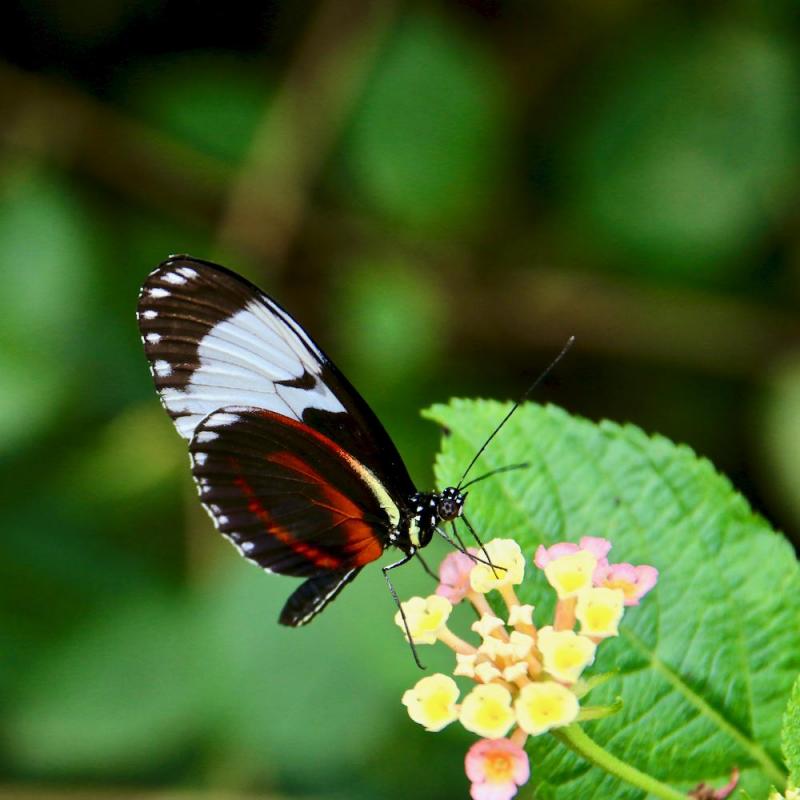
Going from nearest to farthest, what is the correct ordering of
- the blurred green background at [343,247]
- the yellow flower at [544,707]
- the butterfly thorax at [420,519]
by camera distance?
the yellow flower at [544,707] < the butterfly thorax at [420,519] < the blurred green background at [343,247]

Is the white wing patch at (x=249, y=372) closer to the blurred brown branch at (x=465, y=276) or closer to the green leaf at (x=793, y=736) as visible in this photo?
the green leaf at (x=793, y=736)

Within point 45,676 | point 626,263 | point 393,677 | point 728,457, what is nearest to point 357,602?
point 393,677

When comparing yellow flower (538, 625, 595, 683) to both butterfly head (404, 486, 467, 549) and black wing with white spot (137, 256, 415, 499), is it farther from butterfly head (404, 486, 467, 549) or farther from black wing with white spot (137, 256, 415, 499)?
black wing with white spot (137, 256, 415, 499)

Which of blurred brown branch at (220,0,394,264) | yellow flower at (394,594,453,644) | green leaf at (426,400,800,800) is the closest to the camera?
yellow flower at (394,594,453,644)

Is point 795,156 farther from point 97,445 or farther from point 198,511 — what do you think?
point 97,445

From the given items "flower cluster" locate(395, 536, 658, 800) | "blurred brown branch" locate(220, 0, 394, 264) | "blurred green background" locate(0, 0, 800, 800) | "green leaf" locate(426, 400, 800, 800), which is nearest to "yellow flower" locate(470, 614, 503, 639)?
"flower cluster" locate(395, 536, 658, 800)

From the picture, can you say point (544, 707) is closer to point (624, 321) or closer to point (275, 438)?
point (275, 438)

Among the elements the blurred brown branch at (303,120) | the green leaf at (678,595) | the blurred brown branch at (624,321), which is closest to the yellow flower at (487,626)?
the green leaf at (678,595)
